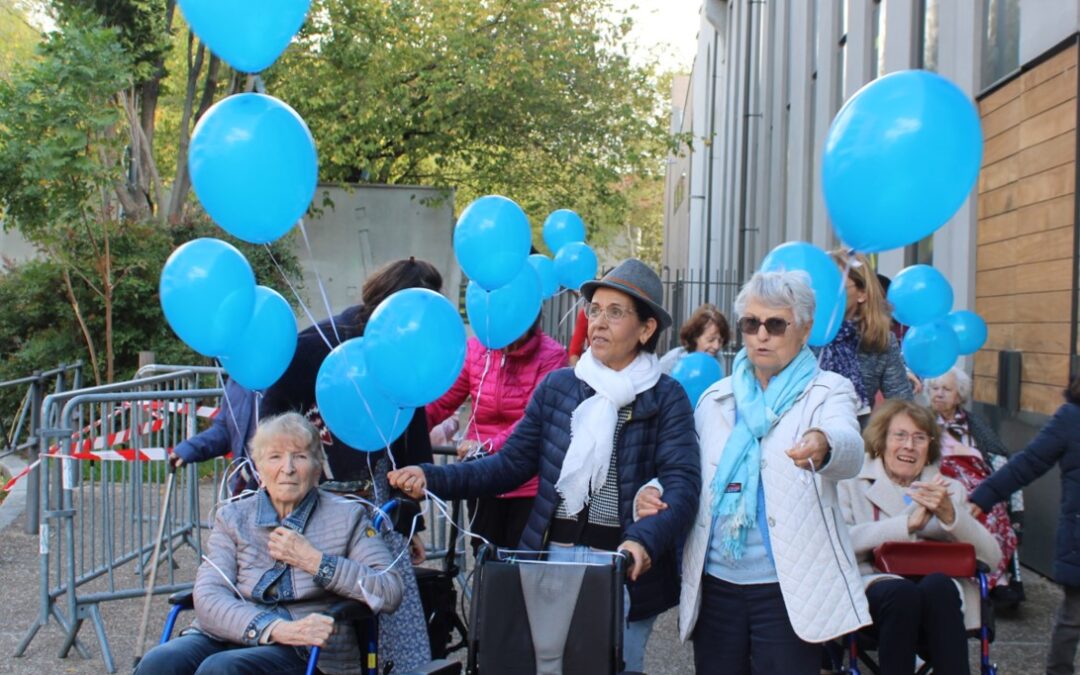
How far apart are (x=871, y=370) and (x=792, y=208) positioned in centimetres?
1032

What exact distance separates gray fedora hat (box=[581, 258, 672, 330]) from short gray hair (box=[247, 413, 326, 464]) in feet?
3.68

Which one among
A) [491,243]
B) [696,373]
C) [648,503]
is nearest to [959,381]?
[696,373]

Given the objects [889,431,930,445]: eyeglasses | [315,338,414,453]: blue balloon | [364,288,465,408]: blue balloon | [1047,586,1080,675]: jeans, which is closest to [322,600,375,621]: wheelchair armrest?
[315,338,414,453]: blue balloon

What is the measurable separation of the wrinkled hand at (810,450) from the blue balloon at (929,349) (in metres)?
3.40

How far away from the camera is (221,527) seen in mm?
4242

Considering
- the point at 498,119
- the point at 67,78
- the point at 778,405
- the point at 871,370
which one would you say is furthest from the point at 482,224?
the point at 498,119

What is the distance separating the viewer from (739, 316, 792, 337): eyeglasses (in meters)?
3.65

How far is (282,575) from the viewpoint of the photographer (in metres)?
4.16

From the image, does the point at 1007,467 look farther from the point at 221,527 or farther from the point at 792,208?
the point at 792,208

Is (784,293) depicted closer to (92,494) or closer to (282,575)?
(282,575)

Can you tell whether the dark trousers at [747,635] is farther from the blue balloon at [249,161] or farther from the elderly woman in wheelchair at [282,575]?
the blue balloon at [249,161]

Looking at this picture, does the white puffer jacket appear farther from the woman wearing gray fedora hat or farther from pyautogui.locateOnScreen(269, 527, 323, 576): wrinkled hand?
pyautogui.locateOnScreen(269, 527, 323, 576): wrinkled hand

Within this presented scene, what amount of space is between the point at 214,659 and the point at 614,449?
1468 millimetres

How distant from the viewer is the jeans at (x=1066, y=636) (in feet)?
16.6
